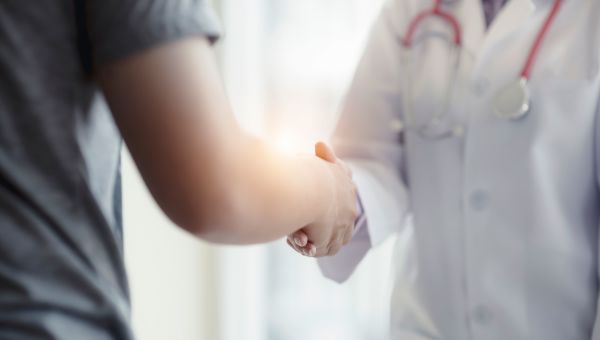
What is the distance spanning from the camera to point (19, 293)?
500 millimetres

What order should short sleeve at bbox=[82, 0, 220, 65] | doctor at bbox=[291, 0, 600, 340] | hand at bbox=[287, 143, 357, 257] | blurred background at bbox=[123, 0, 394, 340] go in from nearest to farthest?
short sleeve at bbox=[82, 0, 220, 65] < hand at bbox=[287, 143, 357, 257] < doctor at bbox=[291, 0, 600, 340] < blurred background at bbox=[123, 0, 394, 340]

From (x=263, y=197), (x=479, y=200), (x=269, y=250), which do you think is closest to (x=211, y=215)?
(x=263, y=197)

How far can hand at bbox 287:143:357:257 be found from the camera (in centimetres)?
74

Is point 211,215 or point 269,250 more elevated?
point 211,215

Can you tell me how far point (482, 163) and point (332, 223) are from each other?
0.30m

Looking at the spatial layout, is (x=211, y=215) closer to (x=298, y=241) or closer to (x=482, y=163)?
(x=298, y=241)

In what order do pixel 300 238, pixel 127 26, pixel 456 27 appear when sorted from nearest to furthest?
pixel 127 26, pixel 300 238, pixel 456 27

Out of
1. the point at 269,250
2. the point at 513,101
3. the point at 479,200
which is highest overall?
the point at 513,101

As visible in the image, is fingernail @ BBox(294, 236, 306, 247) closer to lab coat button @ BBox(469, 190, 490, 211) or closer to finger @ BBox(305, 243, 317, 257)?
finger @ BBox(305, 243, 317, 257)

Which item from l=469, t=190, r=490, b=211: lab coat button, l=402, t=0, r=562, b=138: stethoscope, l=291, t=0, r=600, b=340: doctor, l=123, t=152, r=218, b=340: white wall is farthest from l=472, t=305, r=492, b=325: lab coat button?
l=123, t=152, r=218, b=340: white wall

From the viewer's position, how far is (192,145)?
52cm

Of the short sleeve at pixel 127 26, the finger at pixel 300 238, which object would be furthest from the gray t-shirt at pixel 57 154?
the finger at pixel 300 238

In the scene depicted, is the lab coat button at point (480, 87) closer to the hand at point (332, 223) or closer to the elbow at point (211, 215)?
the hand at point (332, 223)

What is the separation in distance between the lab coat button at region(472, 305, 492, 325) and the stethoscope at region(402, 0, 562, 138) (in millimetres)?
230
